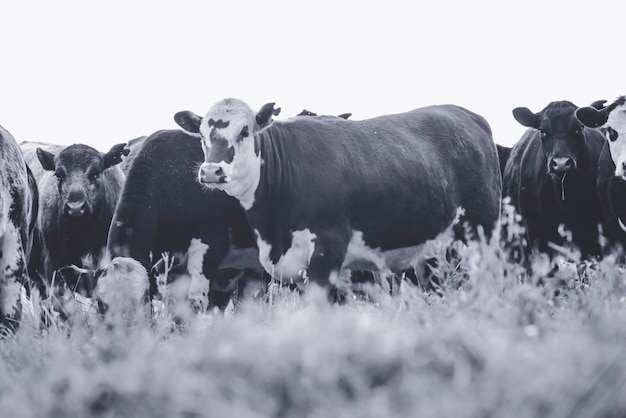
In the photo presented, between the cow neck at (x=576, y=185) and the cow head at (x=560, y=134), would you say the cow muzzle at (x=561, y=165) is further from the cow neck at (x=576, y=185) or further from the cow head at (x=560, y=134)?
the cow neck at (x=576, y=185)

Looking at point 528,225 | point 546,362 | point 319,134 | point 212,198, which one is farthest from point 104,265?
point 546,362

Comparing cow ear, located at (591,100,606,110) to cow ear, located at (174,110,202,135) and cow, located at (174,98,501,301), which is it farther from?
cow ear, located at (174,110,202,135)

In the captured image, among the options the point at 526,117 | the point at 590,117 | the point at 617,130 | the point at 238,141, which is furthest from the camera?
the point at 526,117

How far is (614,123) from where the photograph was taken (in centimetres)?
820

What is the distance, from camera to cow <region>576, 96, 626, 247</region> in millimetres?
8117

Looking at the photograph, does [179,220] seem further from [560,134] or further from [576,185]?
[576,185]

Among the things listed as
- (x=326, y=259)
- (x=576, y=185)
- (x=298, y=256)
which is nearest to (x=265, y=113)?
(x=298, y=256)

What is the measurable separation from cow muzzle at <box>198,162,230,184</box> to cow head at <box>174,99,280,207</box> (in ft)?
0.10

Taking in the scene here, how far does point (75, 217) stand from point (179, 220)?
5.33ft

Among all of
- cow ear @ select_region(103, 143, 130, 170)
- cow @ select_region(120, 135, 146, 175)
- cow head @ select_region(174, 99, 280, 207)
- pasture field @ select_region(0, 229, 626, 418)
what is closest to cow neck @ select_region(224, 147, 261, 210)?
cow head @ select_region(174, 99, 280, 207)

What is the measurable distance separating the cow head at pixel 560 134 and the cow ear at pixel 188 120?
339cm

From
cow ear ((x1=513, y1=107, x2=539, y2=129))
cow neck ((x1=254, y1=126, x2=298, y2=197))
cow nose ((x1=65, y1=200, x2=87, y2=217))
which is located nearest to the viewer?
cow neck ((x1=254, y1=126, x2=298, y2=197))

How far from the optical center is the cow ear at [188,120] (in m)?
8.48

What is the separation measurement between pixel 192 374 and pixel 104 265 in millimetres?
4860
